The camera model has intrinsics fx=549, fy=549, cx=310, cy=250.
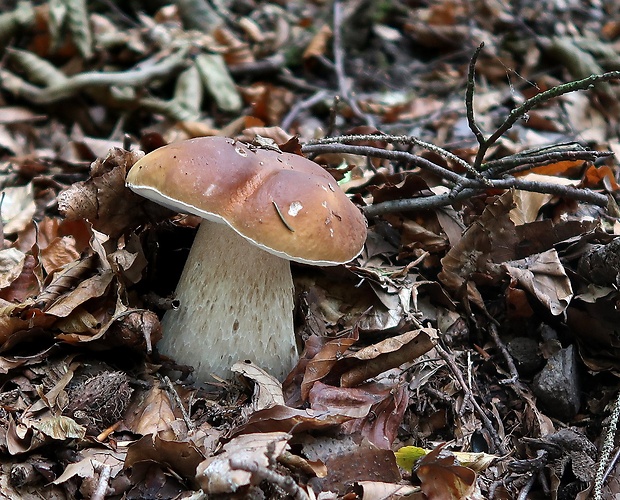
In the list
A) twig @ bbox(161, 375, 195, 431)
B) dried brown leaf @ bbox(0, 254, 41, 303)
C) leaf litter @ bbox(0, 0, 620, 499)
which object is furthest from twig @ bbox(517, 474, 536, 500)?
dried brown leaf @ bbox(0, 254, 41, 303)

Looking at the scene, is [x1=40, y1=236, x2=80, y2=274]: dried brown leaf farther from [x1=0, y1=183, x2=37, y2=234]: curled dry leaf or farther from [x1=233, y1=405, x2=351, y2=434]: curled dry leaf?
[x1=233, y1=405, x2=351, y2=434]: curled dry leaf

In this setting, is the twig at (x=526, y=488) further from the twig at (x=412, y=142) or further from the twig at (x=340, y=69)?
the twig at (x=340, y=69)

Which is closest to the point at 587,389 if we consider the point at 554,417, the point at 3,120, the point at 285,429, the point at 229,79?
the point at 554,417

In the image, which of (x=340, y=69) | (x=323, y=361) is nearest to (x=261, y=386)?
(x=323, y=361)

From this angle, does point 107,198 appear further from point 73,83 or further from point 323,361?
point 73,83

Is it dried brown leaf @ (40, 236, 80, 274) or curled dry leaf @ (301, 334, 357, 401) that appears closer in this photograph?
curled dry leaf @ (301, 334, 357, 401)

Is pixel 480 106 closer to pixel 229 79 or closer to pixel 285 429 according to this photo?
pixel 229 79

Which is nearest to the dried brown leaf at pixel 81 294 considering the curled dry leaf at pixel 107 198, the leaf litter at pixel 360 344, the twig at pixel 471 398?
the leaf litter at pixel 360 344
